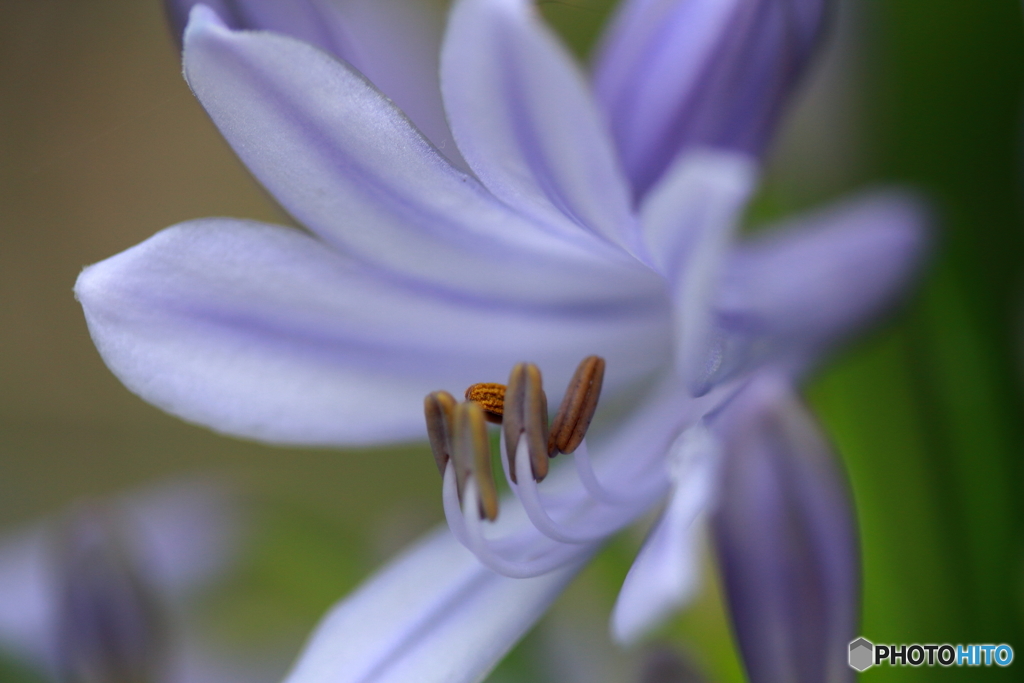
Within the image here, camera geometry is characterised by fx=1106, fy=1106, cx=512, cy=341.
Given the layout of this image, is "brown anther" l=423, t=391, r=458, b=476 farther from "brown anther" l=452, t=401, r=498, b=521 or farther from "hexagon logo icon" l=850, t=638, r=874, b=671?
"hexagon logo icon" l=850, t=638, r=874, b=671

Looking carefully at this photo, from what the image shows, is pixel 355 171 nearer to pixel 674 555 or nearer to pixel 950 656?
pixel 674 555

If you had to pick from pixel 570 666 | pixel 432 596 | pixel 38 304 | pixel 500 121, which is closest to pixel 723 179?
pixel 500 121

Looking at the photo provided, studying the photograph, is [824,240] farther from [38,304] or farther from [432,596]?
[38,304]

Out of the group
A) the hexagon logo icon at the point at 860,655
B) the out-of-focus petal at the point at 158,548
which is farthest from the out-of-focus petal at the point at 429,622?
the out-of-focus petal at the point at 158,548

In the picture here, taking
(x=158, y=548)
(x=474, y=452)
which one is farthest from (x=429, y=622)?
(x=158, y=548)

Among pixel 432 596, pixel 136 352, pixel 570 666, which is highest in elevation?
pixel 136 352
